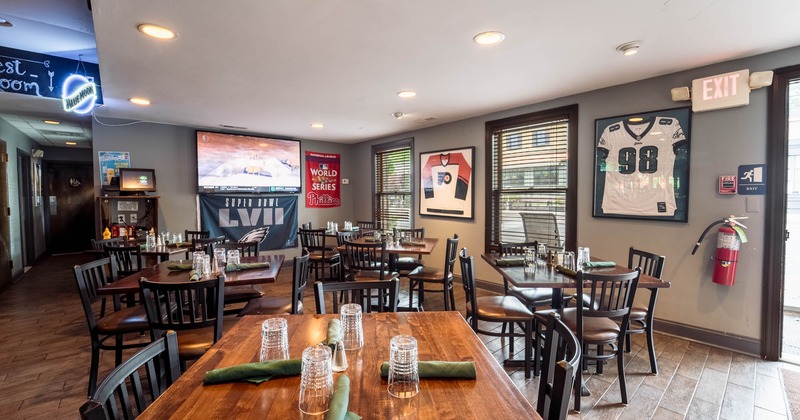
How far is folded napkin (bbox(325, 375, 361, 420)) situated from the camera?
0.86m

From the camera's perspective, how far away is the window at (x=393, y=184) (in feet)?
20.0

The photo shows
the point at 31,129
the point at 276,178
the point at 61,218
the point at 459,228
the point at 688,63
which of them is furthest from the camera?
the point at 61,218

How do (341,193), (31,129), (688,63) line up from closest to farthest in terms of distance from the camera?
(688,63) → (31,129) → (341,193)

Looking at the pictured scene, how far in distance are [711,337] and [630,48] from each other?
252cm

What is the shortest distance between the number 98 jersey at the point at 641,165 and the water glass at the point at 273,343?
3523 mm

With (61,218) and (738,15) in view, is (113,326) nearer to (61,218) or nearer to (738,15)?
(738,15)

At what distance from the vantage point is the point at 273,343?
124 centimetres

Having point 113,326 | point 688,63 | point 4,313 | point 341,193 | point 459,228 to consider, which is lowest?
point 4,313

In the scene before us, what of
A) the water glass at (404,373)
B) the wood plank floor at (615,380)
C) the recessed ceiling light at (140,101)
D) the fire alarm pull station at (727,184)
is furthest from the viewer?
the recessed ceiling light at (140,101)

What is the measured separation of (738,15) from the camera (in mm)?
2205

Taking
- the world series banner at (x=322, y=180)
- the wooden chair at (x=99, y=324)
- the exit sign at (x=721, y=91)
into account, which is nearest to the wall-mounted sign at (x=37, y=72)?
the wooden chair at (x=99, y=324)

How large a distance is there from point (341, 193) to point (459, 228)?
114 inches

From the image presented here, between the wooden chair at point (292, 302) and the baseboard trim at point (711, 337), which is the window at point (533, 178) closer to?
the baseboard trim at point (711, 337)

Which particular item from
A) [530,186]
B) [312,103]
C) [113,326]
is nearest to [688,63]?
[530,186]
